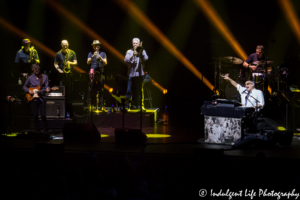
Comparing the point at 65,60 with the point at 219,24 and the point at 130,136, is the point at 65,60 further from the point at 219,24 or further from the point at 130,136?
the point at 219,24

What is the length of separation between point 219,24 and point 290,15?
83.4 inches

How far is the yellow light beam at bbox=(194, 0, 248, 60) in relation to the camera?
32.7 feet

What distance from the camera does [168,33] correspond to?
36.0ft

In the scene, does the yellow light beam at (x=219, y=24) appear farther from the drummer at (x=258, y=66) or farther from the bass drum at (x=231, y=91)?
the bass drum at (x=231, y=91)

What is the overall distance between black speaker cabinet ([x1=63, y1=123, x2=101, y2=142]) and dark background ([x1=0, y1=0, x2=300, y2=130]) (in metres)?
4.00

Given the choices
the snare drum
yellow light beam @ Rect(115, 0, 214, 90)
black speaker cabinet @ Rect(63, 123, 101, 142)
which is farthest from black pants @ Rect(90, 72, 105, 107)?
the snare drum

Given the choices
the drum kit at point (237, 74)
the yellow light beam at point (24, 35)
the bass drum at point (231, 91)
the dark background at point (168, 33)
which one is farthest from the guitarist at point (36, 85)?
the bass drum at point (231, 91)

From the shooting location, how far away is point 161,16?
426 inches

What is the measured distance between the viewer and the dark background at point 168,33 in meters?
→ 9.82

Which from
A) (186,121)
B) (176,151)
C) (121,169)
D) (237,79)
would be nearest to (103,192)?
(121,169)

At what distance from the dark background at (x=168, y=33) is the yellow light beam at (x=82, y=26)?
12 centimetres

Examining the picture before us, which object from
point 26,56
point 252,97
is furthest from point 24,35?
point 252,97

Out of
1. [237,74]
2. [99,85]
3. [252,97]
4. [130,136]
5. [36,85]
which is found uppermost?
[237,74]

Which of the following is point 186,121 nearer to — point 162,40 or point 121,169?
point 162,40
